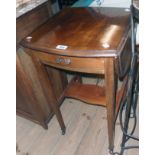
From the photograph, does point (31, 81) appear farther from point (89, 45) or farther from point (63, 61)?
point (89, 45)

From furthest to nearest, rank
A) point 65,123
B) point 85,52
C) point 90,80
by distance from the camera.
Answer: point 90,80, point 65,123, point 85,52

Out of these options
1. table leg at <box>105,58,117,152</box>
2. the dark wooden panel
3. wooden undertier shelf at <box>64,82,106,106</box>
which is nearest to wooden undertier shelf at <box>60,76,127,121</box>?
wooden undertier shelf at <box>64,82,106,106</box>

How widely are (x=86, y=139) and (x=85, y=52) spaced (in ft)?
2.58

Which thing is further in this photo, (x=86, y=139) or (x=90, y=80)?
(x=90, y=80)

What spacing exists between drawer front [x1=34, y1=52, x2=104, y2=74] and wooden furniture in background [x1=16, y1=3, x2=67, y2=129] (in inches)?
7.8

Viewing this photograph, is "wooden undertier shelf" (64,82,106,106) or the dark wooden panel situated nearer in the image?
the dark wooden panel

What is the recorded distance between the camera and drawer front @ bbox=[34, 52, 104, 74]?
3.04 feet

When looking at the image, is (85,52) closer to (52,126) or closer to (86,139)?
(86,139)

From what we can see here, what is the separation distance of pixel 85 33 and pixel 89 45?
0.13 m

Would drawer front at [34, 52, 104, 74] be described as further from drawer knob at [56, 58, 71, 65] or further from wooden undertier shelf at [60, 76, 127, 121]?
wooden undertier shelf at [60, 76, 127, 121]

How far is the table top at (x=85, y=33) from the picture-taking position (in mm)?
897

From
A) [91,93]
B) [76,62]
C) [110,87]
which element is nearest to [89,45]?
[76,62]
